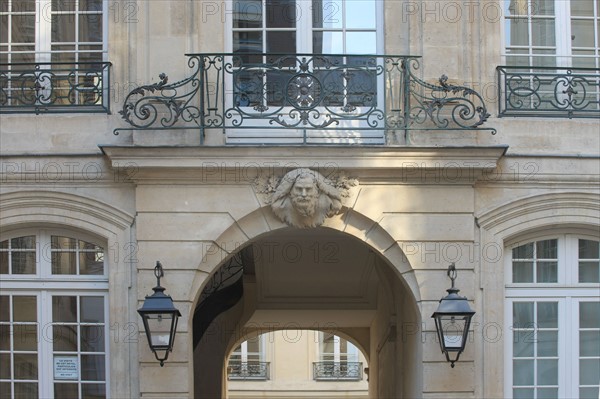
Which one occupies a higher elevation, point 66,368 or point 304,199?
point 304,199

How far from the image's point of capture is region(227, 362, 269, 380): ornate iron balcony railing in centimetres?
2698

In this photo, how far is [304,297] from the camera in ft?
47.3

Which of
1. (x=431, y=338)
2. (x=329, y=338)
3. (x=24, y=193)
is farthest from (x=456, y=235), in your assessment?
(x=329, y=338)

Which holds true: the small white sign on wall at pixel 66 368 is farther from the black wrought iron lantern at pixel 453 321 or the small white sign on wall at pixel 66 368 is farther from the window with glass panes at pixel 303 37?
the black wrought iron lantern at pixel 453 321

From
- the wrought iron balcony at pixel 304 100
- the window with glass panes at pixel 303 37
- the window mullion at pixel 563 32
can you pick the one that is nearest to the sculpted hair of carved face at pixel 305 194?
the wrought iron balcony at pixel 304 100

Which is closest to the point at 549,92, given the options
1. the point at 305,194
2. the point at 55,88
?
the point at 305,194

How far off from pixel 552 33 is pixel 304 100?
6.87ft

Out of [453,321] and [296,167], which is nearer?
[453,321]

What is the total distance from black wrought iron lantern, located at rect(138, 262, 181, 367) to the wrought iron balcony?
4.18ft

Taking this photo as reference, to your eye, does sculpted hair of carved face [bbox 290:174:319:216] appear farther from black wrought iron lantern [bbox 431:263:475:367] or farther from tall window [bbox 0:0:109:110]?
tall window [bbox 0:0:109:110]

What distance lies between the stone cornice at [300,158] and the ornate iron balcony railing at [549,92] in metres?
0.58

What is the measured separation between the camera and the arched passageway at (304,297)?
40.3ft

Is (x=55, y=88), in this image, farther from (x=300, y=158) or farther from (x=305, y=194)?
(x=305, y=194)

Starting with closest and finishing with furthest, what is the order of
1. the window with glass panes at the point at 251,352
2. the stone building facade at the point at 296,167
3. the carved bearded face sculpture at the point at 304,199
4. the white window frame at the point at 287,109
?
the carved bearded face sculpture at the point at 304,199, the stone building facade at the point at 296,167, the white window frame at the point at 287,109, the window with glass panes at the point at 251,352
